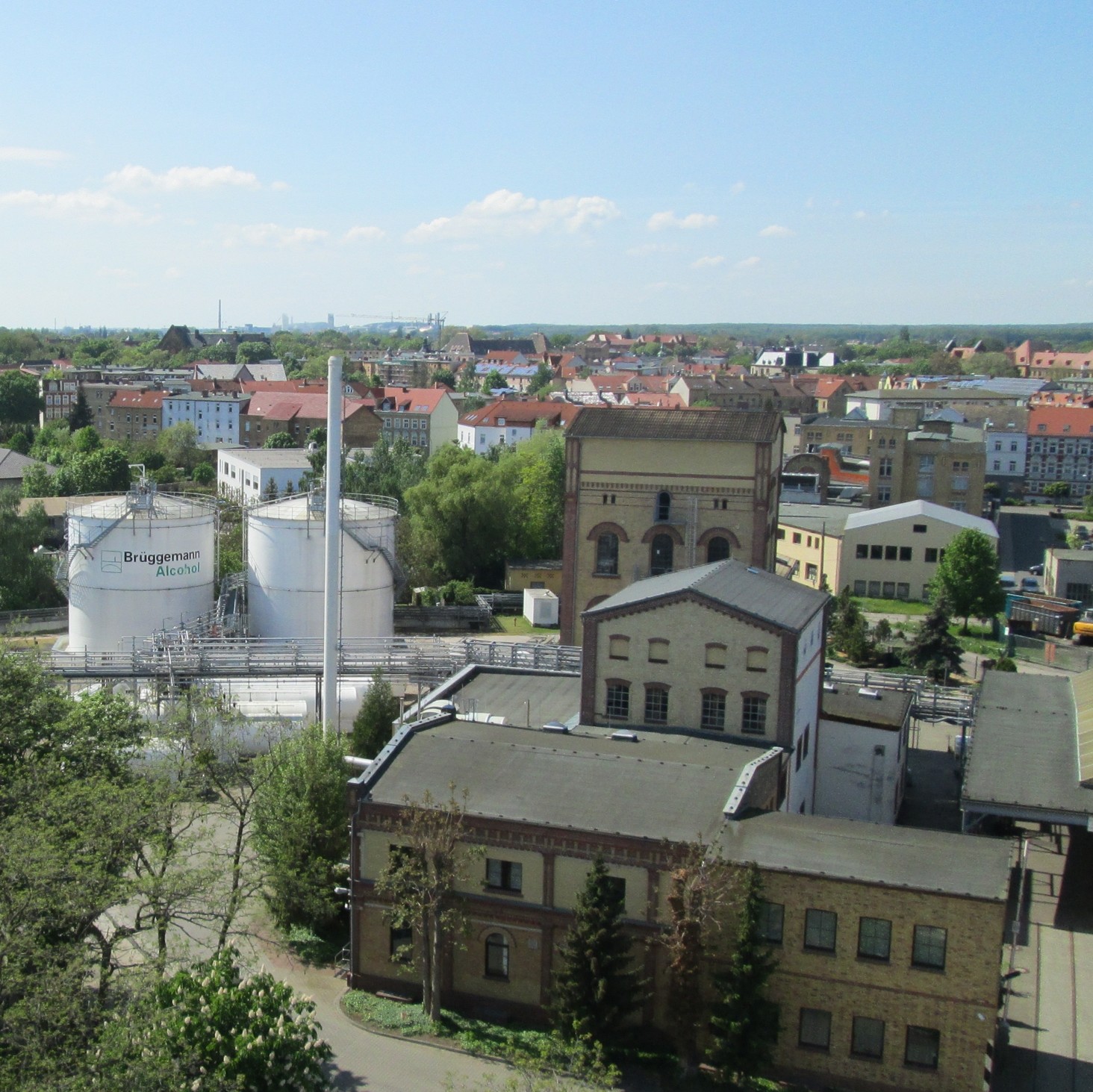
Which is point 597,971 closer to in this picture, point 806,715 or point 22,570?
point 806,715

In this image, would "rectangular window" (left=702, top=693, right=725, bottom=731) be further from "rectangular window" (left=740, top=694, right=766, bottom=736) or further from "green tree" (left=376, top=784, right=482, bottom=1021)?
"green tree" (left=376, top=784, right=482, bottom=1021)

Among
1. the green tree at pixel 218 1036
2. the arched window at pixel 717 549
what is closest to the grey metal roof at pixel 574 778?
the green tree at pixel 218 1036

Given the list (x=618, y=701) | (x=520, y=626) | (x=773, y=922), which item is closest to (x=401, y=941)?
(x=773, y=922)

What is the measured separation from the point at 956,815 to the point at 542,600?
1206 inches

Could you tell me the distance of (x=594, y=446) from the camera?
44.3 m

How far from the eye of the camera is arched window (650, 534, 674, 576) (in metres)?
44.2

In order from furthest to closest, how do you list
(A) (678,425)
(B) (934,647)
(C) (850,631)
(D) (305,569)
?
(C) (850,631) → (B) (934,647) → (D) (305,569) → (A) (678,425)

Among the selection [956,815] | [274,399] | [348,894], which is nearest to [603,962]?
[348,894]

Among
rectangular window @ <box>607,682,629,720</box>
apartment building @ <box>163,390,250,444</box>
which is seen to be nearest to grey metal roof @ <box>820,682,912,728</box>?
rectangular window @ <box>607,682,629,720</box>

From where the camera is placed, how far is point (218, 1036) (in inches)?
752

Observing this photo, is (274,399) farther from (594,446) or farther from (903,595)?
(594,446)

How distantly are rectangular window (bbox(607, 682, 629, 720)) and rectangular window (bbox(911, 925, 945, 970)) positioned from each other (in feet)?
34.8

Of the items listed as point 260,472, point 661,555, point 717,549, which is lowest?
point 260,472

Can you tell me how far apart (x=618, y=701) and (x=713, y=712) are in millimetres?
2506
